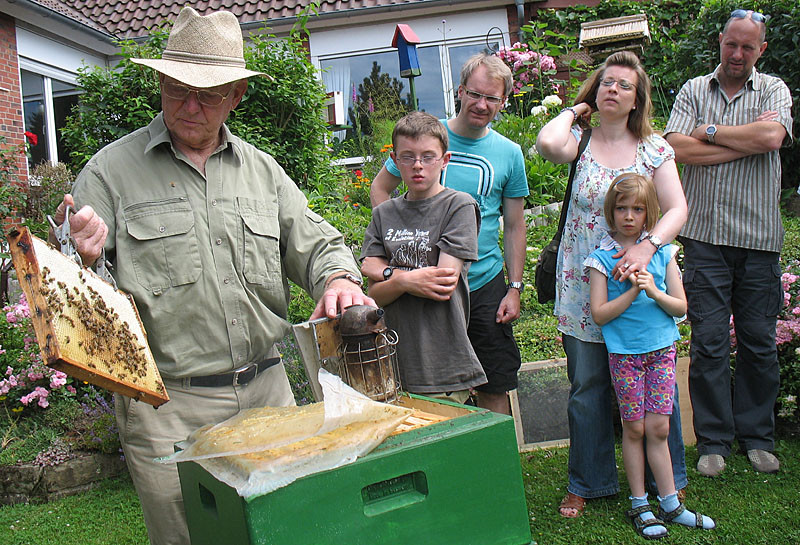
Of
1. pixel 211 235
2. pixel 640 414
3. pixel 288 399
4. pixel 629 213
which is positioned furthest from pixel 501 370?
pixel 211 235

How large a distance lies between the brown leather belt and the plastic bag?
56cm

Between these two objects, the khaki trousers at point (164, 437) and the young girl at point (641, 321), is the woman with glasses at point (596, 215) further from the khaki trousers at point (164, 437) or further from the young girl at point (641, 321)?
the khaki trousers at point (164, 437)

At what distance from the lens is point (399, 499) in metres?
1.61

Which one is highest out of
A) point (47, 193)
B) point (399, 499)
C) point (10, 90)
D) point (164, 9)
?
point (164, 9)

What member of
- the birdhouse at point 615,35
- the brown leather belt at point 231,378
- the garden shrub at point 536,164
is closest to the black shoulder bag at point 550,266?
the brown leather belt at point 231,378

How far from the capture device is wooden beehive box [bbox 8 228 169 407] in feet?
5.05

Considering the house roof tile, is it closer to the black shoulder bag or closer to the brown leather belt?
the black shoulder bag

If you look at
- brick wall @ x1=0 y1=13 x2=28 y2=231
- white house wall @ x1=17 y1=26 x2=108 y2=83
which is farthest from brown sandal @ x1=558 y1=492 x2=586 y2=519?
white house wall @ x1=17 y1=26 x2=108 y2=83

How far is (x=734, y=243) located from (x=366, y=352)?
2609mm

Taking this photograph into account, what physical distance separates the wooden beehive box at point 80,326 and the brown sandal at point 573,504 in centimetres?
238

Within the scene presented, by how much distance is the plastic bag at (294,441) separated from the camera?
152 centimetres

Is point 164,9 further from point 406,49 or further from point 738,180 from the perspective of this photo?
point 738,180

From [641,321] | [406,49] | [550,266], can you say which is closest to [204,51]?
[550,266]

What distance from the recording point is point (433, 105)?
11914 millimetres
